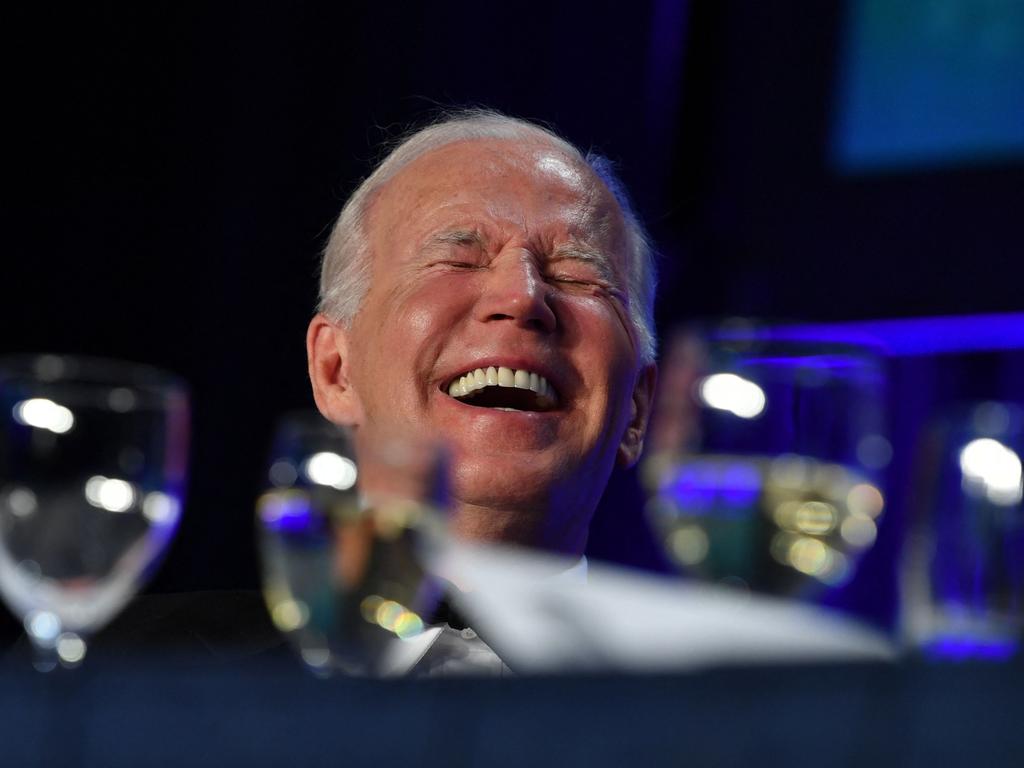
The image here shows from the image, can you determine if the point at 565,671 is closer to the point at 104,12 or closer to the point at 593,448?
the point at 593,448

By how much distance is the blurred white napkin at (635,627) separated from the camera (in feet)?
1.70

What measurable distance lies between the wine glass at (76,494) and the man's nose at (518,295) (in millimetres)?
1317

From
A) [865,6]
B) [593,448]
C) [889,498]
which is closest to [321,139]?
[865,6]

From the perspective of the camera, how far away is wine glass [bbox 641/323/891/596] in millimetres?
773

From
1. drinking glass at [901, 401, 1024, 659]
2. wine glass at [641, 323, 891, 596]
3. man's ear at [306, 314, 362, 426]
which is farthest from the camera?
man's ear at [306, 314, 362, 426]

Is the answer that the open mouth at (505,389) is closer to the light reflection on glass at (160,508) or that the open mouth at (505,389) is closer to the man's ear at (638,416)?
the man's ear at (638,416)

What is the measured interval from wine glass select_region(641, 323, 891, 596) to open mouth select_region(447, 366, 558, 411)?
1.19 meters

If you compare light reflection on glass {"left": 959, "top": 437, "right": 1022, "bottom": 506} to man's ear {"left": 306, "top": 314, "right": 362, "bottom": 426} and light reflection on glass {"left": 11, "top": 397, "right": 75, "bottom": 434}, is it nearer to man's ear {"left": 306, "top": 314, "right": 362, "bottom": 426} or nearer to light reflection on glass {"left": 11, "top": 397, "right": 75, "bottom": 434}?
light reflection on glass {"left": 11, "top": 397, "right": 75, "bottom": 434}

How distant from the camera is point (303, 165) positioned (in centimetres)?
382

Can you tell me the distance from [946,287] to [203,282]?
185cm

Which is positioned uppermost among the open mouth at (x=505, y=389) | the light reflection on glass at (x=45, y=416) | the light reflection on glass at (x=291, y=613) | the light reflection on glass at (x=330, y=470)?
the open mouth at (x=505, y=389)

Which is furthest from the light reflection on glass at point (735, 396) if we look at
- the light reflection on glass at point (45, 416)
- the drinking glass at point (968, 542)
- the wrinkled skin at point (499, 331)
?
the wrinkled skin at point (499, 331)

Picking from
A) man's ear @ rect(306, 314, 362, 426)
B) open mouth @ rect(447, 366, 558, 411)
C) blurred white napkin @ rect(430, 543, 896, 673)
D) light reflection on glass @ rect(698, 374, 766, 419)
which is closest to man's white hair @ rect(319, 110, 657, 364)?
man's ear @ rect(306, 314, 362, 426)

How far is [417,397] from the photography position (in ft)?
6.88
